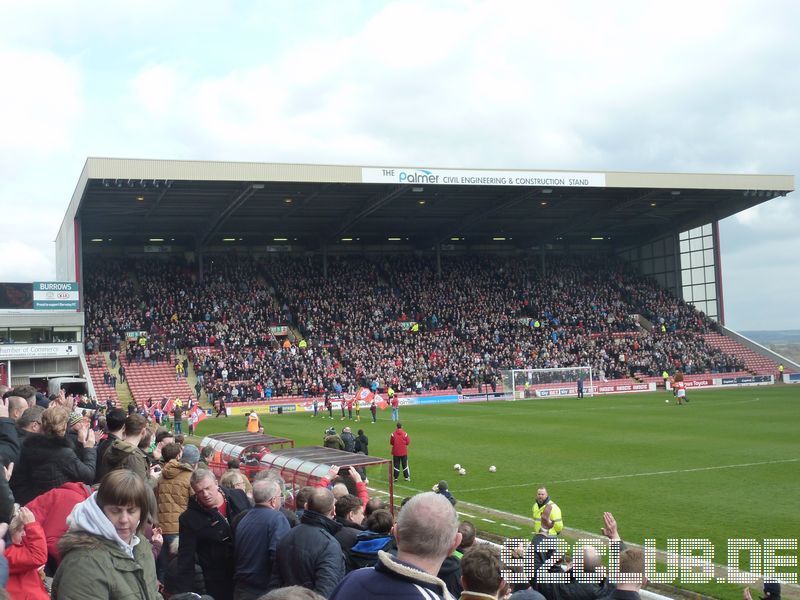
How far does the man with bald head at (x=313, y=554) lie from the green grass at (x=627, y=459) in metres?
8.69

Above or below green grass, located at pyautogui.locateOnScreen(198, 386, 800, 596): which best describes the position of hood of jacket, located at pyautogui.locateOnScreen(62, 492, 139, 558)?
above

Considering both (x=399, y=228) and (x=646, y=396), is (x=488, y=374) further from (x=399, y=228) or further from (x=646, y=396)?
(x=399, y=228)

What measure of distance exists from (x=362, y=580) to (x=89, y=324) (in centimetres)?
5379

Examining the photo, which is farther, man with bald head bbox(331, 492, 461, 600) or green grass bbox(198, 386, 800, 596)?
green grass bbox(198, 386, 800, 596)

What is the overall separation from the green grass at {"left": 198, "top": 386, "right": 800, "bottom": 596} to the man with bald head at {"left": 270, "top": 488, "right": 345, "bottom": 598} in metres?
8.69

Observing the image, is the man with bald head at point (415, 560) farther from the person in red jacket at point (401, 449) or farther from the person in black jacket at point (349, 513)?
the person in red jacket at point (401, 449)

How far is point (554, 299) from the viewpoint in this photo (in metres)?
66.1

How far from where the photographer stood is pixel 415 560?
3363mm

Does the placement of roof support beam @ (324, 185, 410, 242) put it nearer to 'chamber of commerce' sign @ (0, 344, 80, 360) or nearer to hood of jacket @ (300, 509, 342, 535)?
'chamber of commerce' sign @ (0, 344, 80, 360)

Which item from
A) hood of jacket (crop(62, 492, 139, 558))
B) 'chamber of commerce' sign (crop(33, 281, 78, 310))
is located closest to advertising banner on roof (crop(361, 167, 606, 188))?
'chamber of commerce' sign (crop(33, 281, 78, 310))

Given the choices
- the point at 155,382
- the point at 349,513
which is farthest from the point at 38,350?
the point at 349,513

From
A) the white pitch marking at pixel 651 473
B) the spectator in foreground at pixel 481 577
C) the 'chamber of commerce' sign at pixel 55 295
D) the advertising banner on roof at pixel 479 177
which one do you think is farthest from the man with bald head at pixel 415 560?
the 'chamber of commerce' sign at pixel 55 295

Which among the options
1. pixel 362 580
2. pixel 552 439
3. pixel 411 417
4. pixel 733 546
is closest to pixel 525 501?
pixel 733 546

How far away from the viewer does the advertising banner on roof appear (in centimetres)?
4591
